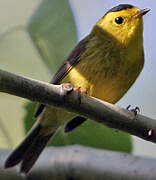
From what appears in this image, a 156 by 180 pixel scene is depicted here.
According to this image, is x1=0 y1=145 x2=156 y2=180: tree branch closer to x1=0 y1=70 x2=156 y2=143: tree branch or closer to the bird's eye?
x1=0 y1=70 x2=156 y2=143: tree branch

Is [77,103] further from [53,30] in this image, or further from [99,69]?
[53,30]

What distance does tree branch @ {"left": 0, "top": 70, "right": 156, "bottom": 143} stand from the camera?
169cm

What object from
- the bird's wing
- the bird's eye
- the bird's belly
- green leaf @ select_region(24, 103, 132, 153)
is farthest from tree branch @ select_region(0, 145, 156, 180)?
the bird's eye

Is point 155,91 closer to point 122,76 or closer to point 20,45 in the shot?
point 122,76

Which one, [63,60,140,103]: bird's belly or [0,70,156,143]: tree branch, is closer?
[0,70,156,143]: tree branch

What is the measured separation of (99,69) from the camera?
Result: 2717 millimetres

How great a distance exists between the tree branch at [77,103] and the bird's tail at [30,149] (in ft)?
2.75

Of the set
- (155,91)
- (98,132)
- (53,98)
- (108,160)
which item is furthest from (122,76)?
(53,98)

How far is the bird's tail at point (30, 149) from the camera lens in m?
2.72

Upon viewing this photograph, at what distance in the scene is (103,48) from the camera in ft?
9.41

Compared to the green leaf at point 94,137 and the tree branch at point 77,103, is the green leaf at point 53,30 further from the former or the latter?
the tree branch at point 77,103

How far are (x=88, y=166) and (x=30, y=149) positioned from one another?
0.76 metres

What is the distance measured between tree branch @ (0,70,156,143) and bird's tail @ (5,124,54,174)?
838 millimetres

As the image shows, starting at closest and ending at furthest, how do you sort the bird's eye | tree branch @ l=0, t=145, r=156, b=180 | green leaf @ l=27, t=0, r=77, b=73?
tree branch @ l=0, t=145, r=156, b=180 < green leaf @ l=27, t=0, r=77, b=73 < the bird's eye
